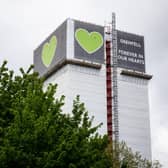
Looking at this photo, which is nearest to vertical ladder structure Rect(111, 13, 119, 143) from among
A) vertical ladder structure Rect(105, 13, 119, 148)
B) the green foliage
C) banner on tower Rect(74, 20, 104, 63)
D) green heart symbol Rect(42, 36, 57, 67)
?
vertical ladder structure Rect(105, 13, 119, 148)

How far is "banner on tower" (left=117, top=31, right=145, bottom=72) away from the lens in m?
144

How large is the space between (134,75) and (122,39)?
9.36 metres

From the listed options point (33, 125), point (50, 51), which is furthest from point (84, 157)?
point (50, 51)

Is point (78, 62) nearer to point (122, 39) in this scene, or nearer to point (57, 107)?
point (122, 39)

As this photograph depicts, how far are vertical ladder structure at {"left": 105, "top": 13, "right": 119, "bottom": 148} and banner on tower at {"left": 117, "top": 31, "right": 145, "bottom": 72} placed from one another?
343 centimetres

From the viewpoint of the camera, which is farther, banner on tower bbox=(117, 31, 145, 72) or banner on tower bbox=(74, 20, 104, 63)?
banner on tower bbox=(117, 31, 145, 72)

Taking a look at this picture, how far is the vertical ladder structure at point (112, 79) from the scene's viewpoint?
125744 mm

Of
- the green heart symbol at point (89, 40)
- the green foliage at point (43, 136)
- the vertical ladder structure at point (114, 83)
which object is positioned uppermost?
the green heart symbol at point (89, 40)

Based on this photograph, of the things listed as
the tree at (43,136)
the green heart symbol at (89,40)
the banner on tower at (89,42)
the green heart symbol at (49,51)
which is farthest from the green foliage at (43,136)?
the green heart symbol at (49,51)

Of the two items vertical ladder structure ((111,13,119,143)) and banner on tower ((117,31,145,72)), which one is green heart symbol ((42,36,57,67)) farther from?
banner on tower ((117,31,145,72))

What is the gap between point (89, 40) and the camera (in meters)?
140

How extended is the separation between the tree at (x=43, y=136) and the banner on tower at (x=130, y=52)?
121 meters

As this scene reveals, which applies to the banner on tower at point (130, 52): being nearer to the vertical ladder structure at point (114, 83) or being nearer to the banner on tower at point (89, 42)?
the vertical ladder structure at point (114, 83)

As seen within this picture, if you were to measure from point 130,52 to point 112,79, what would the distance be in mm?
14478
